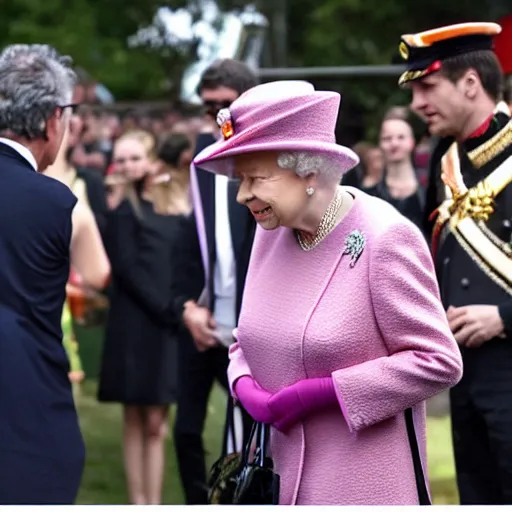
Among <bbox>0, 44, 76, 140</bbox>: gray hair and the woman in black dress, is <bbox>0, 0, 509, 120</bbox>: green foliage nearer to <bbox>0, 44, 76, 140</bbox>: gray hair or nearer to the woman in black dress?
the woman in black dress

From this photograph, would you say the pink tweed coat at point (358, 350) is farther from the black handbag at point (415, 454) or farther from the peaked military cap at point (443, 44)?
the peaked military cap at point (443, 44)

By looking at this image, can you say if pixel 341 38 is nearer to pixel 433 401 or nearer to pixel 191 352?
pixel 433 401

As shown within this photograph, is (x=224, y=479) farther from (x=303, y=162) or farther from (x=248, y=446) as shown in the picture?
(x=303, y=162)

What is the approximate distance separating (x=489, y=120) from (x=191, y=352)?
1959 mm

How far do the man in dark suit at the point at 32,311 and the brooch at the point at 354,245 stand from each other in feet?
3.28

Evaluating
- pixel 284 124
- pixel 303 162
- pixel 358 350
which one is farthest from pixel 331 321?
pixel 284 124

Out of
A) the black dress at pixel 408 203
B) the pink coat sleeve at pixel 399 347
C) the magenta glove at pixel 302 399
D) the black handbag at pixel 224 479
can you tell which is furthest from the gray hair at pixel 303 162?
the black dress at pixel 408 203

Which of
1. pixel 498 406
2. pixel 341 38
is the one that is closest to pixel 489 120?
pixel 498 406

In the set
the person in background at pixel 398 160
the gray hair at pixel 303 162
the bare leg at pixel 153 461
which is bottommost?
the bare leg at pixel 153 461

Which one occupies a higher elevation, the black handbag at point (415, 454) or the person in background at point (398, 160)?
the black handbag at point (415, 454)

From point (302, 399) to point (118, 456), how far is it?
5105mm

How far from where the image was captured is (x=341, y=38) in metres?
24.1

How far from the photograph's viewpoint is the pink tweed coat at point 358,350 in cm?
368

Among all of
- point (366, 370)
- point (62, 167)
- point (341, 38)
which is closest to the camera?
point (366, 370)
